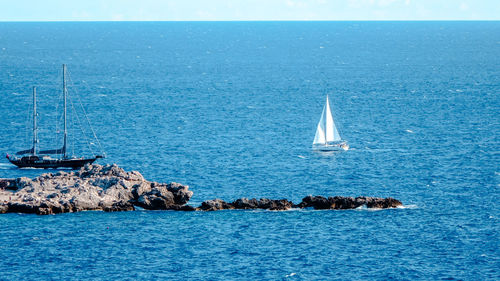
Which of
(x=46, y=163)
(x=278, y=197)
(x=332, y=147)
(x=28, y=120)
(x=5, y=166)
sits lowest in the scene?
A: (x=278, y=197)

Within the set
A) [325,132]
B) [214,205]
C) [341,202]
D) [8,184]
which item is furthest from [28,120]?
[341,202]

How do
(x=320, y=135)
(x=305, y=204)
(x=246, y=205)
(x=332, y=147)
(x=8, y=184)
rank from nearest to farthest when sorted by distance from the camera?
(x=246, y=205) → (x=305, y=204) → (x=8, y=184) → (x=332, y=147) → (x=320, y=135)

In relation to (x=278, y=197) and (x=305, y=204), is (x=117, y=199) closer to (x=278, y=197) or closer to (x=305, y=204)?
(x=278, y=197)

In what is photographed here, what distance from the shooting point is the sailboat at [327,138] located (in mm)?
135000

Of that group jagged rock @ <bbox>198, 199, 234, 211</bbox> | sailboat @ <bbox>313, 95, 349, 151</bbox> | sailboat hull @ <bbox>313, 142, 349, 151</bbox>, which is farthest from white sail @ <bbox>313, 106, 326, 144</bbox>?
jagged rock @ <bbox>198, 199, 234, 211</bbox>

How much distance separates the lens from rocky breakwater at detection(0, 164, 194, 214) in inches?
3777

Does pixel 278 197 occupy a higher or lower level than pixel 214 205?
higher

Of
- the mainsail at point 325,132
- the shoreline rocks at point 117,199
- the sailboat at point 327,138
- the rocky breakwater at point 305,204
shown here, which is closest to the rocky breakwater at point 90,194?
the shoreline rocks at point 117,199

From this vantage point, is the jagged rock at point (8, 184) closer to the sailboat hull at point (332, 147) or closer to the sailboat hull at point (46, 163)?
the sailboat hull at point (46, 163)

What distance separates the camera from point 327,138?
13675 cm

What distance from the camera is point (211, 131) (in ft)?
495

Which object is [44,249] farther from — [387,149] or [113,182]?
[387,149]

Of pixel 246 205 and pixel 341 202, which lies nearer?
pixel 246 205

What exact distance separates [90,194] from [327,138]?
2074 inches
